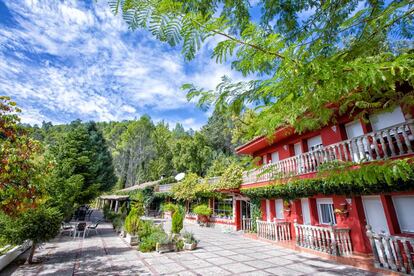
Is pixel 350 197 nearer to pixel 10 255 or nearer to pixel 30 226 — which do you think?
pixel 30 226

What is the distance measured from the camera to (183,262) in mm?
8047

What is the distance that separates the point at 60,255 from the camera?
30.2 ft

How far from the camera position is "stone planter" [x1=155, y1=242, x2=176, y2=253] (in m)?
9.69

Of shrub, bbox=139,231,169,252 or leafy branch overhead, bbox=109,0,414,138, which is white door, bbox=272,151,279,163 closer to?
shrub, bbox=139,231,169,252

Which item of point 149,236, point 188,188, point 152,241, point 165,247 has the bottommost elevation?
point 165,247

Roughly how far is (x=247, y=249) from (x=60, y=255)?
28.6 feet

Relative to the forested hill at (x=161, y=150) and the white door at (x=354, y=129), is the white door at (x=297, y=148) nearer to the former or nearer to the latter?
the white door at (x=354, y=129)

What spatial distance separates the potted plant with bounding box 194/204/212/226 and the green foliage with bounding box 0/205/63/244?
41.1 feet

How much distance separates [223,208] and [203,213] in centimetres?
196

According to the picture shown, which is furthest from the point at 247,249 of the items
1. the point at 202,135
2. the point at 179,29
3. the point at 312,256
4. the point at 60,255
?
the point at 202,135

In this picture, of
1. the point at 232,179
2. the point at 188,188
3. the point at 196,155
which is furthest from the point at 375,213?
the point at 196,155

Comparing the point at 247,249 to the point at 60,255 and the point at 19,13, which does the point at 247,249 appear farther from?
the point at 19,13

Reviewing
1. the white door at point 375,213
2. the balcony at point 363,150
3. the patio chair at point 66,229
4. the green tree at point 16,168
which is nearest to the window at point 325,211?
the white door at point 375,213

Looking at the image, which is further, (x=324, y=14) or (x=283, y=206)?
(x=283, y=206)
